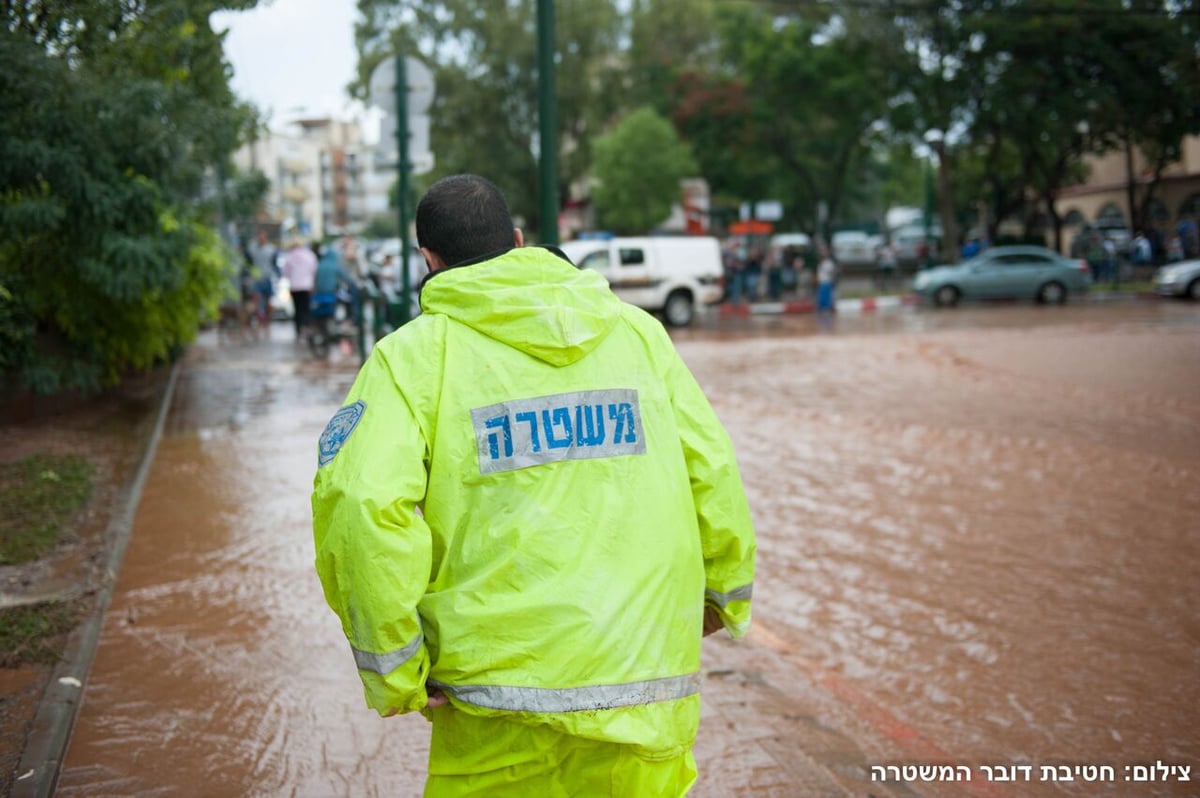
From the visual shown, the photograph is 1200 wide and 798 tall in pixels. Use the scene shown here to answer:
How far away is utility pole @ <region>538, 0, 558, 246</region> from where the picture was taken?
832cm

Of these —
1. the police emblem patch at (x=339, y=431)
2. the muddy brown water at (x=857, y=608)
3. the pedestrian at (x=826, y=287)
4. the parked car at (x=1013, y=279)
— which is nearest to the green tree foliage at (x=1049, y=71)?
the parked car at (x=1013, y=279)

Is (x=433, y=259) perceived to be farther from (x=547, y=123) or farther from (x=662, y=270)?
(x=662, y=270)

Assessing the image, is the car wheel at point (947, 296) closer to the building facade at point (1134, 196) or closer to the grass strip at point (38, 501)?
the building facade at point (1134, 196)

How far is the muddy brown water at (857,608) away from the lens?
167 inches

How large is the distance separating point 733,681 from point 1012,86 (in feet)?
107

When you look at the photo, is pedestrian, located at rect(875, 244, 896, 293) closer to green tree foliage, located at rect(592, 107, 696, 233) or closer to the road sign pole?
green tree foliage, located at rect(592, 107, 696, 233)

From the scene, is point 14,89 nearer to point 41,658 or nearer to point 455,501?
point 41,658

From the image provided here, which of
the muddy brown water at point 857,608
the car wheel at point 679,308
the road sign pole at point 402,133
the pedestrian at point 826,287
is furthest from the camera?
the pedestrian at point 826,287

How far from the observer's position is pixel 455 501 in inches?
87.0

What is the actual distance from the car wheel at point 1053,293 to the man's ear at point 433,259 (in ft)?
96.7

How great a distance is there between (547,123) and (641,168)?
32067 millimetres

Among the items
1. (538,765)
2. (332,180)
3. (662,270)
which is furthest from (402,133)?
(332,180)

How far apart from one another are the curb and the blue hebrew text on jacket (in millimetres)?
2455

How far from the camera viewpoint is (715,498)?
7.84ft
